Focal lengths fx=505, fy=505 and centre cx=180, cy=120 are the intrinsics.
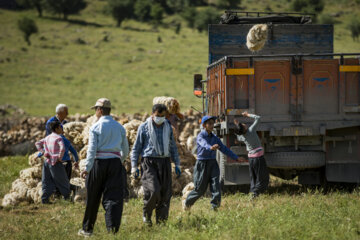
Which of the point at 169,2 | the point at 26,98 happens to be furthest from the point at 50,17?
the point at 26,98

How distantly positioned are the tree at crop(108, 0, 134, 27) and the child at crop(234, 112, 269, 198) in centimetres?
6846

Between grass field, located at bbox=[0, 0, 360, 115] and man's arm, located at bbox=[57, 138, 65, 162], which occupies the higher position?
grass field, located at bbox=[0, 0, 360, 115]

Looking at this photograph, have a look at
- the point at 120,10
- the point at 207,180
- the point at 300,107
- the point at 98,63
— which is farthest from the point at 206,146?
the point at 120,10

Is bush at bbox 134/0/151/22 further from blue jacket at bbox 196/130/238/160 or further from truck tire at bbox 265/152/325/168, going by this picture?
blue jacket at bbox 196/130/238/160

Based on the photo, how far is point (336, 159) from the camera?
28.3ft

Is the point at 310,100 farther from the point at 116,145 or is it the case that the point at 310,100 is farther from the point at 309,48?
the point at 116,145

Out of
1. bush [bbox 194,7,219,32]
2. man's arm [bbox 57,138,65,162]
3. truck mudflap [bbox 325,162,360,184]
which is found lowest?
truck mudflap [bbox 325,162,360,184]

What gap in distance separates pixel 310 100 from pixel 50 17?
75.2 metres

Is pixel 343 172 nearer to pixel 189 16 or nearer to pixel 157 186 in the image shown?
pixel 157 186

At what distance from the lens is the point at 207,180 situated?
7.51 metres

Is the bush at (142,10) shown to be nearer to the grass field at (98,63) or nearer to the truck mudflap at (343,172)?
the grass field at (98,63)

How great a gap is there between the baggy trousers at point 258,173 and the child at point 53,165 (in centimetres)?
340

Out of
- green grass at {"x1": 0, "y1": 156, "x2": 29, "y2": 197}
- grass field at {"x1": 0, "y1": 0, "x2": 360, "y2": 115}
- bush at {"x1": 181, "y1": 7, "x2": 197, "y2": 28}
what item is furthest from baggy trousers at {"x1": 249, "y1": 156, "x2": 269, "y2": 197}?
bush at {"x1": 181, "y1": 7, "x2": 197, "y2": 28}

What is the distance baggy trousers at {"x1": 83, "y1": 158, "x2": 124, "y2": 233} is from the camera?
626cm
